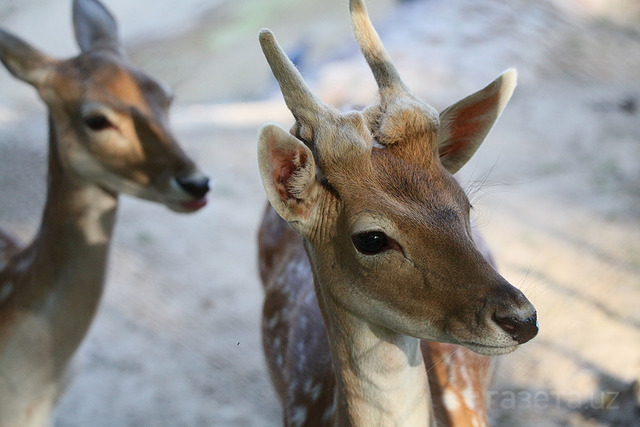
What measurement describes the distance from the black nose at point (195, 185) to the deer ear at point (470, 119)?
134 cm

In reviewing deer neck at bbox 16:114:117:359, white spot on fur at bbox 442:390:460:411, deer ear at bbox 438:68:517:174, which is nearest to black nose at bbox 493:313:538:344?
deer ear at bbox 438:68:517:174

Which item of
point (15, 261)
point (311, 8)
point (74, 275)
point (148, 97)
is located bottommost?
point (311, 8)

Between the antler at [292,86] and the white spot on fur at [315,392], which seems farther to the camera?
the white spot on fur at [315,392]

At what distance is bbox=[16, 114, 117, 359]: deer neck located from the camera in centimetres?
315

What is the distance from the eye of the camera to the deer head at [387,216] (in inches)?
70.7

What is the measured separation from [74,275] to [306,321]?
106 cm

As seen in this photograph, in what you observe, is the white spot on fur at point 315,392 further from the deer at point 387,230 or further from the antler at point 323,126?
the antler at point 323,126

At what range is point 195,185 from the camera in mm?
3217

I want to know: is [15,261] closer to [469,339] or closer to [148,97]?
[148,97]

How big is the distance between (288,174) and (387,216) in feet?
1.03

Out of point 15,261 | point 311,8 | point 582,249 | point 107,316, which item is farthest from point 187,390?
point 311,8

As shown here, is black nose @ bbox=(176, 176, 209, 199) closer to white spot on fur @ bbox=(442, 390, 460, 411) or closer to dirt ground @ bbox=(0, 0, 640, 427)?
dirt ground @ bbox=(0, 0, 640, 427)

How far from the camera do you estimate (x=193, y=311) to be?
499 cm

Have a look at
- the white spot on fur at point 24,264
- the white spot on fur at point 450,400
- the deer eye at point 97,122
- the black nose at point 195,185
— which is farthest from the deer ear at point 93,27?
the white spot on fur at point 450,400
